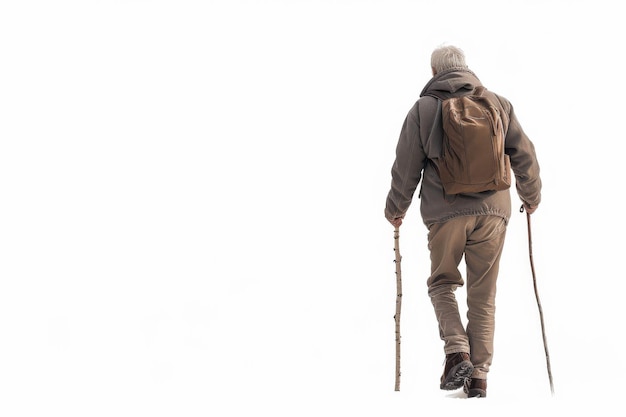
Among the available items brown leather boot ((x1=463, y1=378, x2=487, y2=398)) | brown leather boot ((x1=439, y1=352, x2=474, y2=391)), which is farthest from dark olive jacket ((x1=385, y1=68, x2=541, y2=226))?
brown leather boot ((x1=463, y1=378, x2=487, y2=398))

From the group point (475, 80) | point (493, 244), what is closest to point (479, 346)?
point (493, 244)

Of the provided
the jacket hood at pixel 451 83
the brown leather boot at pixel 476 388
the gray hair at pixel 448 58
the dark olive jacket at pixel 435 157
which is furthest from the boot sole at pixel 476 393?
the gray hair at pixel 448 58

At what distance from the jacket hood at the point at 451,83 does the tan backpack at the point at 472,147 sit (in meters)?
0.09

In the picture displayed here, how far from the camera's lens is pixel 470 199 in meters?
6.77

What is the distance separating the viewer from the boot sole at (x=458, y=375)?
6730mm

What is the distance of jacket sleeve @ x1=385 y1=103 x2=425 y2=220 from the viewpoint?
677 centimetres

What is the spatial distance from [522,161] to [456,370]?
1.49 metres

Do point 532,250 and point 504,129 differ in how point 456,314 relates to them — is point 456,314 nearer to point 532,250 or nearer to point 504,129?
point 532,250

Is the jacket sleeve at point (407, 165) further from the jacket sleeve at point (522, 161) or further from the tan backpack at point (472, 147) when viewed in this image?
the jacket sleeve at point (522, 161)

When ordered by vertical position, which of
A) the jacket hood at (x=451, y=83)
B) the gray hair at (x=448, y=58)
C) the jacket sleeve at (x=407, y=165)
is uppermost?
the gray hair at (x=448, y=58)

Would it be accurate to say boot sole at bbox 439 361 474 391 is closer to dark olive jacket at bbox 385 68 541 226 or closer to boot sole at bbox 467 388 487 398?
boot sole at bbox 467 388 487 398

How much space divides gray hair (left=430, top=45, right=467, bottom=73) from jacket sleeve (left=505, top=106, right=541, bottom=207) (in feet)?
1.62

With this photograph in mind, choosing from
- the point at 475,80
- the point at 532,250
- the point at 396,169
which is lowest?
the point at 532,250

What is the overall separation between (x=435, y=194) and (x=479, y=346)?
1087 millimetres
